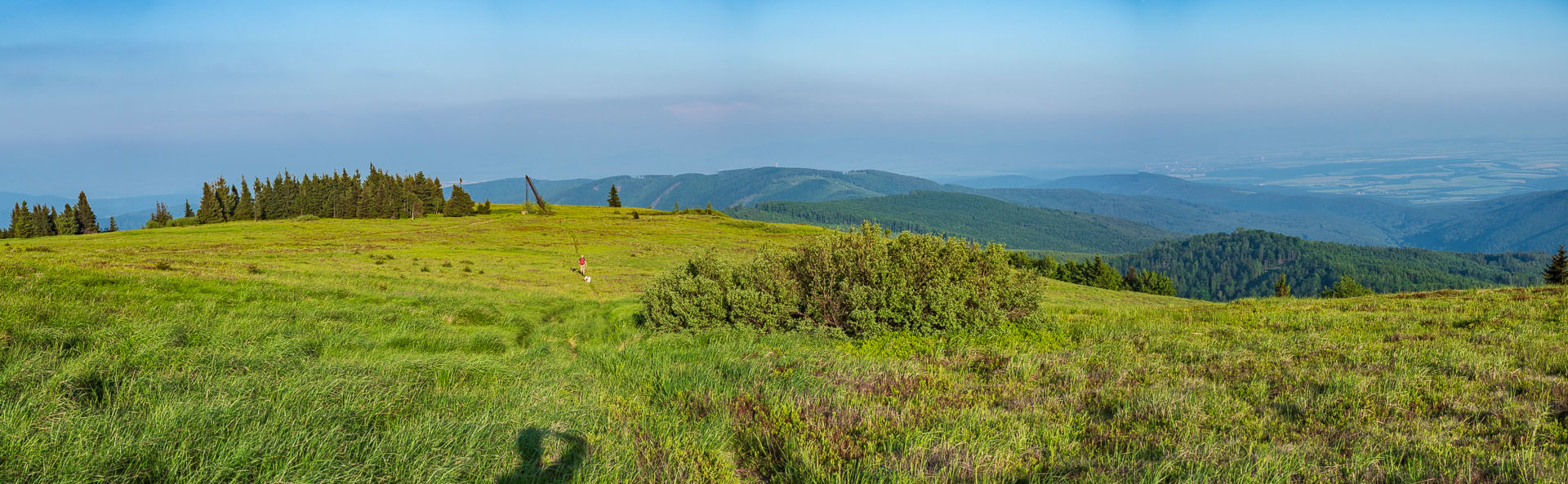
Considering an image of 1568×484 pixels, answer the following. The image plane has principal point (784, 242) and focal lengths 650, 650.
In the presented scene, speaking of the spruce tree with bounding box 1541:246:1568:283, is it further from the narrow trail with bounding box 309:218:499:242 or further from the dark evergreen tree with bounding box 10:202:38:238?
the dark evergreen tree with bounding box 10:202:38:238

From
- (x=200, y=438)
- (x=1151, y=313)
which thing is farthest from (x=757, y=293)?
(x=1151, y=313)

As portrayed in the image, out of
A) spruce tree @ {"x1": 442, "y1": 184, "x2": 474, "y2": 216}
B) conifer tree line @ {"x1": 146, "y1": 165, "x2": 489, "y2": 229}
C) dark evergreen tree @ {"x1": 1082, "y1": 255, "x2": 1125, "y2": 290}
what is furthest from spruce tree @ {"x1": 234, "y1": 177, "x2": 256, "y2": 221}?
dark evergreen tree @ {"x1": 1082, "y1": 255, "x2": 1125, "y2": 290}

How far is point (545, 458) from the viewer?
169 inches

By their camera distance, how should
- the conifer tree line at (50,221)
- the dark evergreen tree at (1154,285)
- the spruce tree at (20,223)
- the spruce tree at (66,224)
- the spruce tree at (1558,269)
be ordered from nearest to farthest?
1. the spruce tree at (1558,269)
2. the spruce tree at (20,223)
3. the conifer tree line at (50,221)
4. the spruce tree at (66,224)
5. the dark evergreen tree at (1154,285)

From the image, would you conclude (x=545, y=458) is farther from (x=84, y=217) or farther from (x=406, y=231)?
(x=84, y=217)

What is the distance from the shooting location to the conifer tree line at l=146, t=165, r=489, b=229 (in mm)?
97875

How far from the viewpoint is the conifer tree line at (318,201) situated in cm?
9788

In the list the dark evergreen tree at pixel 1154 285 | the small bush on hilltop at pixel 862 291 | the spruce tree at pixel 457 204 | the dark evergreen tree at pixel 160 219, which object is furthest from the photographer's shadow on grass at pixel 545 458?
the dark evergreen tree at pixel 1154 285

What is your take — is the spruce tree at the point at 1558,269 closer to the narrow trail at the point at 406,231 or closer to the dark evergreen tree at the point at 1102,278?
the dark evergreen tree at the point at 1102,278

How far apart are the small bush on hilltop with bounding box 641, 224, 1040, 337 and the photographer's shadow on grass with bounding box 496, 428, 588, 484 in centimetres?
661

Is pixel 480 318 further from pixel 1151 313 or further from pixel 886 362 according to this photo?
pixel 1151 313

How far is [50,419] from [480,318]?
10967 millimetres

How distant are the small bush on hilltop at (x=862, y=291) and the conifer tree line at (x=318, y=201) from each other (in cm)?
10575

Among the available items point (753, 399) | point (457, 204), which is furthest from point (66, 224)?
point (753, 399)
